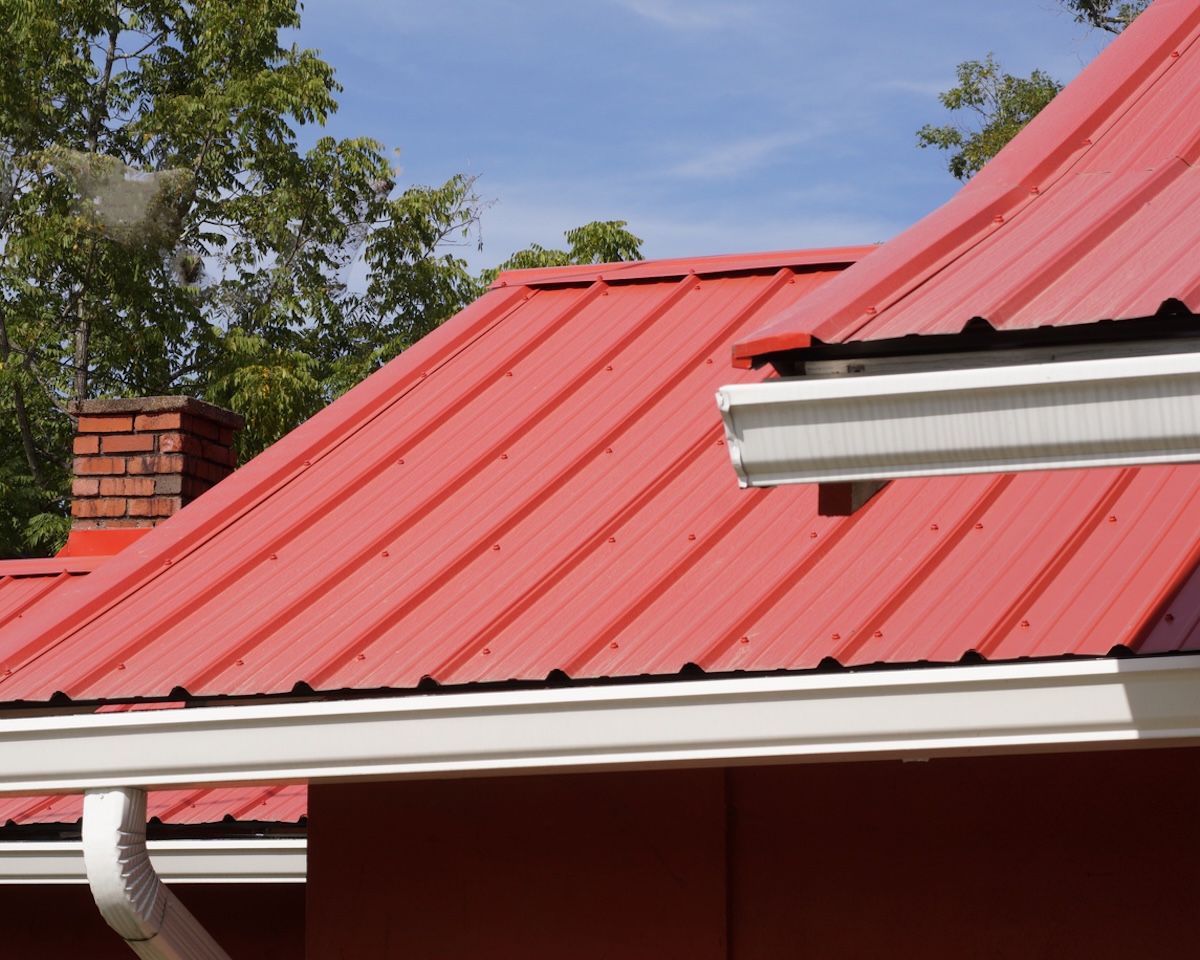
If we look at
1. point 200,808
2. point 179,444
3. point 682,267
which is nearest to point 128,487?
point 179,444

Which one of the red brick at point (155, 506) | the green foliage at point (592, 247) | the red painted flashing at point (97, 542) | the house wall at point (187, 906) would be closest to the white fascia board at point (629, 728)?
the house wall at point (187, 906)

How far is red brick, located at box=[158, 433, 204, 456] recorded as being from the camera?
24.4 ft

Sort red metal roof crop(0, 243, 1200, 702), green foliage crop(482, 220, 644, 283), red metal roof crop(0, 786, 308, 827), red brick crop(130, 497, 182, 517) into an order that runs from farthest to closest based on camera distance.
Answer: green foliage crop(482, 220, 644, 283)
red brick crop(130, 497, 182, 517)
red metal roof crop(0, 786, 308, 827)
red metal roof crop(0, 243, 1200, 702)

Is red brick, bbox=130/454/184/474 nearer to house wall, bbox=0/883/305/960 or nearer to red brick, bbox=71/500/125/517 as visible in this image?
red brick, bbox=71/500/125/517

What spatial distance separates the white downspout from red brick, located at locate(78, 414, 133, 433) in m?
4.06

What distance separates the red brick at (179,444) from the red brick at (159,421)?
5 centimetres

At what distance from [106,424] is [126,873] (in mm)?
4293

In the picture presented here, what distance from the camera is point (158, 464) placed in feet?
24.6

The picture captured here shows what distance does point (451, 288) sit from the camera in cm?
2173

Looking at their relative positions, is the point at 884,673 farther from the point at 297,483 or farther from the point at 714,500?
the point at 297,483

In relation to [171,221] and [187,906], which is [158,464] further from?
[171,221]

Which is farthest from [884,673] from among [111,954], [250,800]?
[111,954]

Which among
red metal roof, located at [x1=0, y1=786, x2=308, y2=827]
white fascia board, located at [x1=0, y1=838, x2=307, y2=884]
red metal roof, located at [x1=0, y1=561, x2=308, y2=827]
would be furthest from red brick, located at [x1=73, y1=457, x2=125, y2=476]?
white fascia board, located at [x1=0, y1=838, x2=307, y2=884]

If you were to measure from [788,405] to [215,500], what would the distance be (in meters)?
3.26
